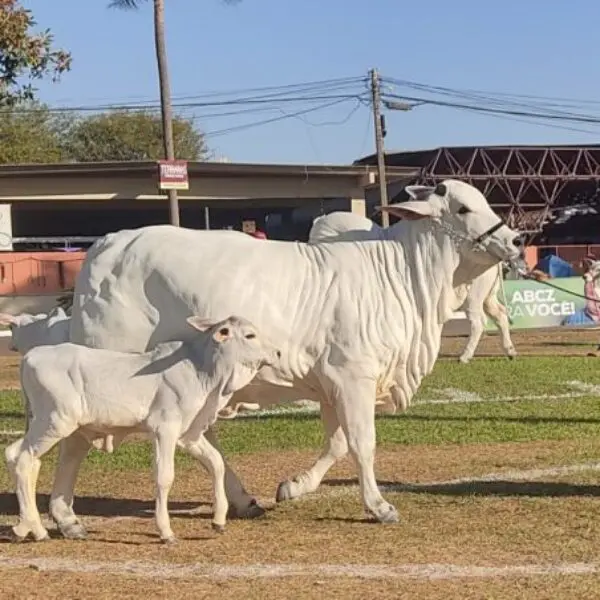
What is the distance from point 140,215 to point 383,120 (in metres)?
16.9

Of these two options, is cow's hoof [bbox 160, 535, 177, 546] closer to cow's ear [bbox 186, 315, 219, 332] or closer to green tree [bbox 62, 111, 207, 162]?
cow's ear [bbox 186, 315, 219, 332]

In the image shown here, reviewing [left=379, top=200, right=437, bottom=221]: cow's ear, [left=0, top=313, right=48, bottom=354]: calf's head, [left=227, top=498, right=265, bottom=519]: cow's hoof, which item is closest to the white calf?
[left=0, top=313, right=48, bottom=354]: calf's head

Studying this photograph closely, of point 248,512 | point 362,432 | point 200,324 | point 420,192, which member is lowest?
point 248,512

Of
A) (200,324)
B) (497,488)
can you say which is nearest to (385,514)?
(497,488)

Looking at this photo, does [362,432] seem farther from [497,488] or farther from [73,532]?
[73,532]


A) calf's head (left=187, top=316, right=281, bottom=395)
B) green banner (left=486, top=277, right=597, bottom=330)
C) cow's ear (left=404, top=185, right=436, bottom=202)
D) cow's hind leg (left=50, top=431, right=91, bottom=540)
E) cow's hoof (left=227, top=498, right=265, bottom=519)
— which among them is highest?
cow's ear (left=404, top=185, right=436, bottom=202)

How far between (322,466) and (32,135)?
216ft

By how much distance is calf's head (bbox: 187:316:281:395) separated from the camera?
754 cm

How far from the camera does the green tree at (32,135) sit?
68.4m

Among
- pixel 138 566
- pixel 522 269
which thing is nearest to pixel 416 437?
pixel 522 269

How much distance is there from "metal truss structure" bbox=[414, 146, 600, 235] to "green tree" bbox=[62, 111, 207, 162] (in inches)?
1113

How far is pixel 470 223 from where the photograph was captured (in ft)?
27.7

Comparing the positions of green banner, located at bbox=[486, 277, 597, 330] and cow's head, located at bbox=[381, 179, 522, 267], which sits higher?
cow's head, located at bbox=[381, 179, 522, 267]

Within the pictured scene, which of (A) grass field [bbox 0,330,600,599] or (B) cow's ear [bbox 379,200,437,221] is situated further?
(B) cow's ear [bbox 379,200,437,221]
